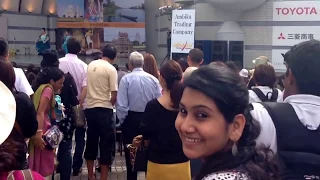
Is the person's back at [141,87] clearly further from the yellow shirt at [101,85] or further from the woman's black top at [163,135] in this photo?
the woman's black top at [163,135]

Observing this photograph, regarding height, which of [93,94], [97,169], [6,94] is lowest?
[97,169]

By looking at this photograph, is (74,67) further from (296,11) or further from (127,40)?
(127,40)

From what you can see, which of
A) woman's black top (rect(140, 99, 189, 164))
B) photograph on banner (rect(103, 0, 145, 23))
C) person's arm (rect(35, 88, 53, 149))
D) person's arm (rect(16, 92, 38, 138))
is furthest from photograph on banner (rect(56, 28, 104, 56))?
person's arm (rect(16, 92, 38, 138))

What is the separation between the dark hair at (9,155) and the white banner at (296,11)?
13.1m

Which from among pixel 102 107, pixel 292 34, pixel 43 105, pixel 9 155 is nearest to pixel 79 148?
pixel 102 107

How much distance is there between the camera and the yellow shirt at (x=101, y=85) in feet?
24.7

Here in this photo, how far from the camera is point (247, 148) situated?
2.27m

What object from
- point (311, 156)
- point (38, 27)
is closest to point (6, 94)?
point (311, 156)

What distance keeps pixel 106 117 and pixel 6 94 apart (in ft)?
16.7

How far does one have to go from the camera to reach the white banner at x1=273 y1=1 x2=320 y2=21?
14766 millimetres

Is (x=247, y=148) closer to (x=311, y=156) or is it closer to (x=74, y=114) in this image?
(x=311, y=156)

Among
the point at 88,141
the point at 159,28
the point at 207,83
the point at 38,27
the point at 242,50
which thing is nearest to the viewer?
the point at 207,83

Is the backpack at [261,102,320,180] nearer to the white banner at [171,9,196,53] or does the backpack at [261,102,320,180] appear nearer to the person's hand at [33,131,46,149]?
the person's hand at [33,131,46,149]

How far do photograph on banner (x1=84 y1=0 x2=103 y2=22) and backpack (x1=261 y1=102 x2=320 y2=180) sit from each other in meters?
26.8
